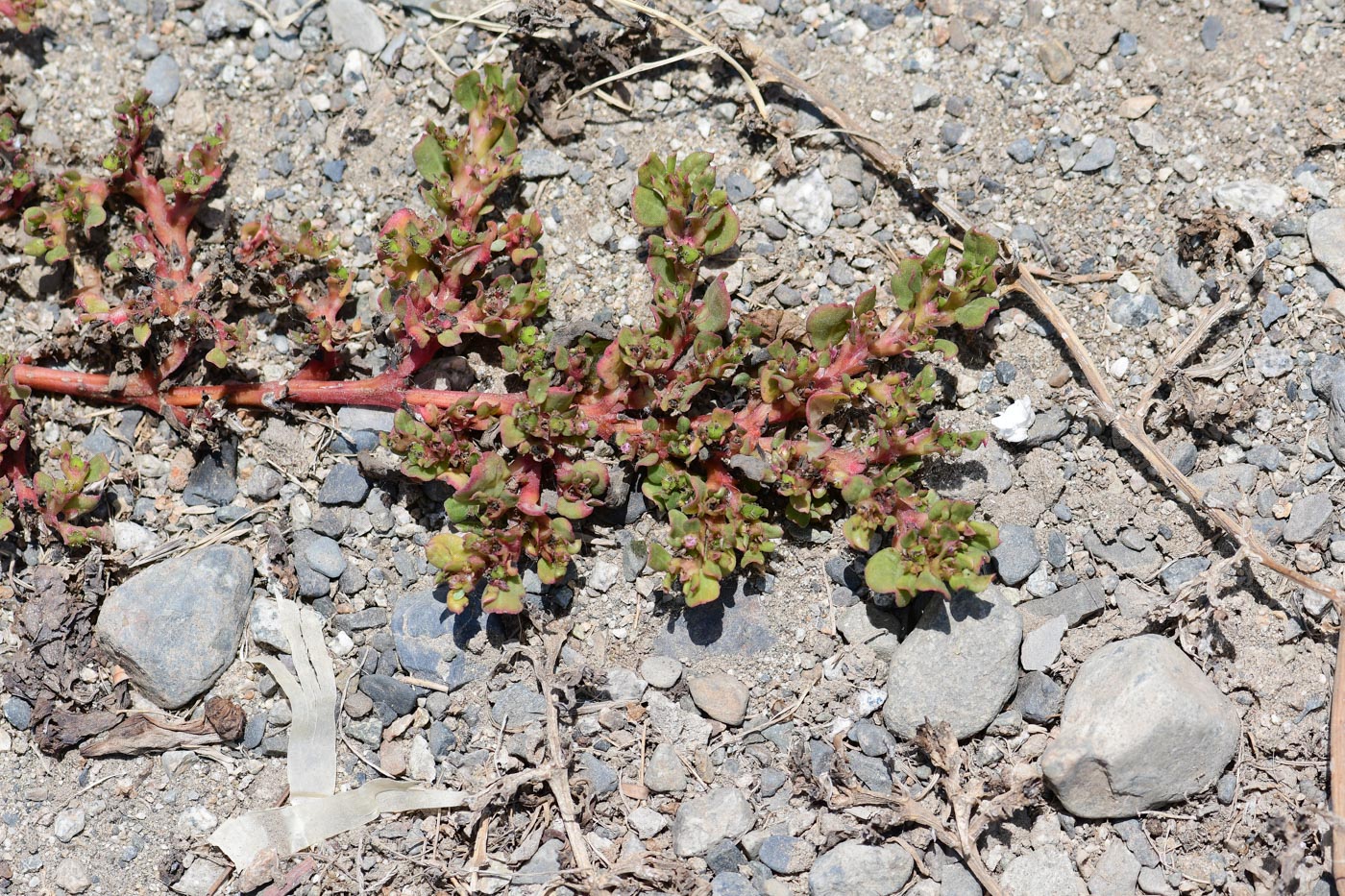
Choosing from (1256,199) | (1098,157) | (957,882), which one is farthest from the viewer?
(1098,157)

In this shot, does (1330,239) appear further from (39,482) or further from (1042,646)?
(39,482)

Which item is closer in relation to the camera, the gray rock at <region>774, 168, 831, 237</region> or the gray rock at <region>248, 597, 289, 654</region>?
the gray rock at <region>248, 597, 289, 654</region>

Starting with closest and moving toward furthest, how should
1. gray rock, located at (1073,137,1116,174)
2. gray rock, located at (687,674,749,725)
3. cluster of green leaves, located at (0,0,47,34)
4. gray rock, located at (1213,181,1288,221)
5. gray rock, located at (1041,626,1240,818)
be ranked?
gray rock, located at (1041,626,1240,818) < gray rock, located at (687,674,749,725) < gray rock, located at (1213,181,1288,221) < gray rock, located at (1073,137,1116,174) < cluster of green leaves, located at (0,0,47,34)

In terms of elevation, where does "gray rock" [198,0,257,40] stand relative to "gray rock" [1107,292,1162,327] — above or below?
above

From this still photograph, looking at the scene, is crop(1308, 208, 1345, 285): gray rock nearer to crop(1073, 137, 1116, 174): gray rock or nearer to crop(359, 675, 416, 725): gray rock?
crop(1073, 137, 1116, 174): gray rock

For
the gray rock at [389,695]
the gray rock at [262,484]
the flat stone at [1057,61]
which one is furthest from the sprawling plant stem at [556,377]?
the flat stone at [1057,61]

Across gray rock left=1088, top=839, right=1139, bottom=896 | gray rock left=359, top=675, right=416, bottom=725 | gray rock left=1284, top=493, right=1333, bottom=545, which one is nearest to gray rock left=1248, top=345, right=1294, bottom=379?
gray rock left=1284, top=493, right=1333, bottom=545

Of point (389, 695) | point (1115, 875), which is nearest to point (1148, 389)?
point (1115, 875)

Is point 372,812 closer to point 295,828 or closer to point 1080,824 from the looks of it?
point 295,828
